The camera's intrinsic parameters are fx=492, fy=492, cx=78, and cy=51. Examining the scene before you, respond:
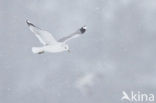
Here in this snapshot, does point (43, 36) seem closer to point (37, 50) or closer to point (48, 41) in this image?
point (48, 41)

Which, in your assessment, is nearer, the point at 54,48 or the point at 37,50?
the point at 37,50

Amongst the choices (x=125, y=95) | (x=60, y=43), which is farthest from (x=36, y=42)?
(x=60, y=43)

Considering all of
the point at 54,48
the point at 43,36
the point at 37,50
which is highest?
the point at 43,36

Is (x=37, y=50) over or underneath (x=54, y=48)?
underneath

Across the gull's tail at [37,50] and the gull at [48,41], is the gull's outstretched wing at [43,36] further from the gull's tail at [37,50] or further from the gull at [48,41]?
the gull's tail at [37,50]

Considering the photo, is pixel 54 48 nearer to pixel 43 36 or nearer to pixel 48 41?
pixel 48 41

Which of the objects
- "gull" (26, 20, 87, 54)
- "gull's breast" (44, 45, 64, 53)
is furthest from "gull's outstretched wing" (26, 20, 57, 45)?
"gull's breast" (44, 45, 64, 53)

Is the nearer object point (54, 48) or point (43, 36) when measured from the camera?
point (43, 36)

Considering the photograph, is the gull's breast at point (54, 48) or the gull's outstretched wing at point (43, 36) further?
the gull's breast at point (54, 48)

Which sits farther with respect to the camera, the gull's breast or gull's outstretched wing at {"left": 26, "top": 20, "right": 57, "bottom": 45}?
the gull's breast

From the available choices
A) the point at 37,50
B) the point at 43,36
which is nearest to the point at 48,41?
the point at 43,36

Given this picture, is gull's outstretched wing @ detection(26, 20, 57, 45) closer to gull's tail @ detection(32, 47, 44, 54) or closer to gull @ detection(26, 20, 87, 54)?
gull @ detection(26, 20, 87, 54)

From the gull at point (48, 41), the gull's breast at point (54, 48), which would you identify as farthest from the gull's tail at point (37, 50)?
the gull's breast at point (54, 48)

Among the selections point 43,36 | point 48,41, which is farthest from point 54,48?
point 43,36
